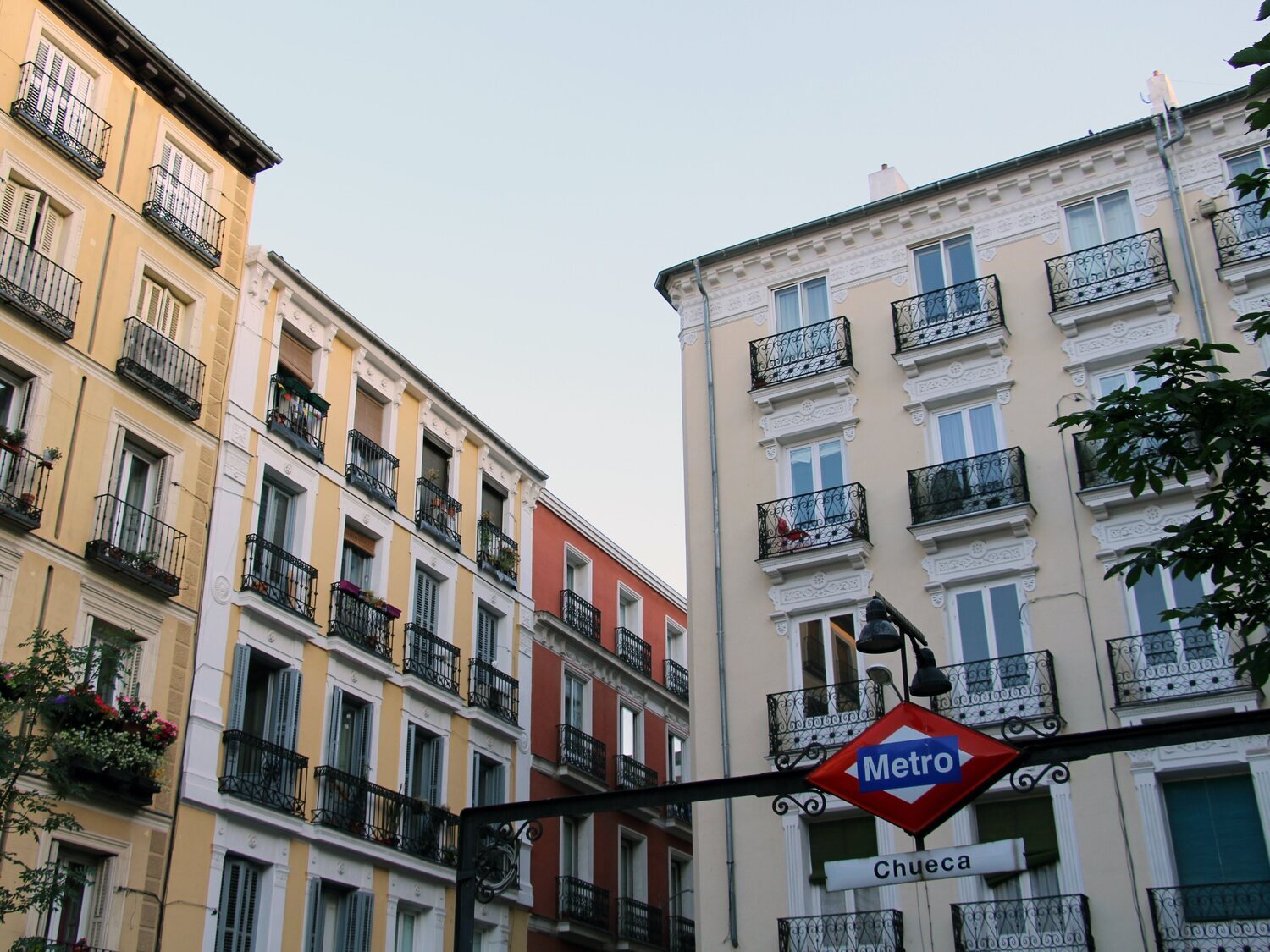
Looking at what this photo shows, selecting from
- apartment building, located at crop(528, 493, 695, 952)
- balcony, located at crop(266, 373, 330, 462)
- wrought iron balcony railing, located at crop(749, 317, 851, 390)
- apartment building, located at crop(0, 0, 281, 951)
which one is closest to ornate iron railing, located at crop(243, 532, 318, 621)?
apartment building, located at crop(0, 0, 281, 951)

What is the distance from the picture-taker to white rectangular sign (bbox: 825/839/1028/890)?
10.9m

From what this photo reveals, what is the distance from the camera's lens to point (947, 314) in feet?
88.5

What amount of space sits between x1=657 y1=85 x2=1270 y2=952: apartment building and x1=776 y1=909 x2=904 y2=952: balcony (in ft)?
0.13

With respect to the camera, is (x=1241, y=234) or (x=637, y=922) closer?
(x=1241, y=234)

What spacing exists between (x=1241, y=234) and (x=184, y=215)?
64.0ft

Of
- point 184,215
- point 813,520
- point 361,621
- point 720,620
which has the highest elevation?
point 184,215

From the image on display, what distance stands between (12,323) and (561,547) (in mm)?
17327

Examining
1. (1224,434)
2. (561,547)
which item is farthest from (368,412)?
(1224,434)

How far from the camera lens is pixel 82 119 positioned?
24.9 metres

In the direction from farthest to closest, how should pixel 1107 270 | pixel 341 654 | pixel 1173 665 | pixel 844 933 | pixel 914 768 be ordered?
1. pixel 341 654
2. pixel 1107 270
3. pixel 844 933
4. pixel 1173 665
5. pixel 914 768

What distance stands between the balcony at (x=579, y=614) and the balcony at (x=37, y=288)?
52.0ft

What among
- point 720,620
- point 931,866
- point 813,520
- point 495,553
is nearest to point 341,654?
point 495,553

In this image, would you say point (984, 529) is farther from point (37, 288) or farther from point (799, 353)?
point (37, 288)

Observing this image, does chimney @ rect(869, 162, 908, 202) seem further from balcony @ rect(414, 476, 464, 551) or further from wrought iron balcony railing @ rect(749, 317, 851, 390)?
balcony @ rect(414, 476, 464, 551)
